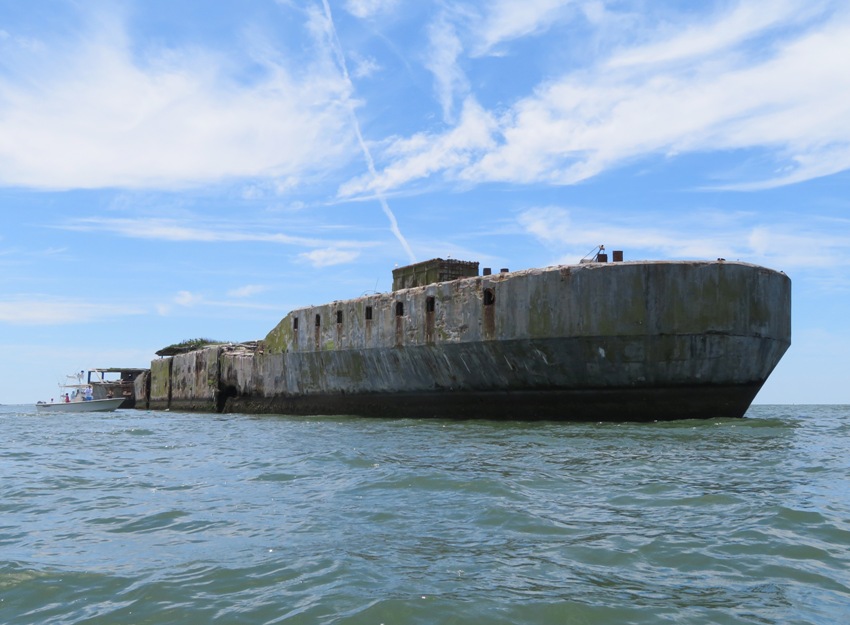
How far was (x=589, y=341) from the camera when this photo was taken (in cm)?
1321

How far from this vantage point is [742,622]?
134 inches

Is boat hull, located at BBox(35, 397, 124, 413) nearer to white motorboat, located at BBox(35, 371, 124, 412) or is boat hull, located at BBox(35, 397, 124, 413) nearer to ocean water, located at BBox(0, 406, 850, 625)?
white motorboat, located at BBox(35, 371, 124, 412)

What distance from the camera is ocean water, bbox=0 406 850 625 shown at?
369 centimetres

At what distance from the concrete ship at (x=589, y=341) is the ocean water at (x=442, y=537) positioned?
3663mm

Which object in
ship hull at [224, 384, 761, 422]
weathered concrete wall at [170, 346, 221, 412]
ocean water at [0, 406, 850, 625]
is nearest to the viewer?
ocean water at [0, 406, 850, 625]

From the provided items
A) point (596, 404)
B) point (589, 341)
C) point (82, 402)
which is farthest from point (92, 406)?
point (589, 341)

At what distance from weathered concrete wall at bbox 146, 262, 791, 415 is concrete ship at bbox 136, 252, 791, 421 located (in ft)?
0.07

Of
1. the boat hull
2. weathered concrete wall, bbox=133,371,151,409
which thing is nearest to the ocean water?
the boat hull

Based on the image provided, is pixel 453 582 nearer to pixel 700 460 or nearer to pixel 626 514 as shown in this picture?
pixel 626 514

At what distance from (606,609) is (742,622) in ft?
1.96

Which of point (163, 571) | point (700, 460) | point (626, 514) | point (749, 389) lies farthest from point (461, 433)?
point (163, 571)

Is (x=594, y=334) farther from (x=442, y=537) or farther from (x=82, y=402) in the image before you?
(x=82, y=402)

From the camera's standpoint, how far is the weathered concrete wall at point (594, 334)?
13031mm

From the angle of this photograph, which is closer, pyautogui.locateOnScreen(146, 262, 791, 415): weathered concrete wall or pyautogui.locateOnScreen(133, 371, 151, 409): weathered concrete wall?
pyautogui.locateOnScreen(146, 262, 791, 415): weathered concrete wall
